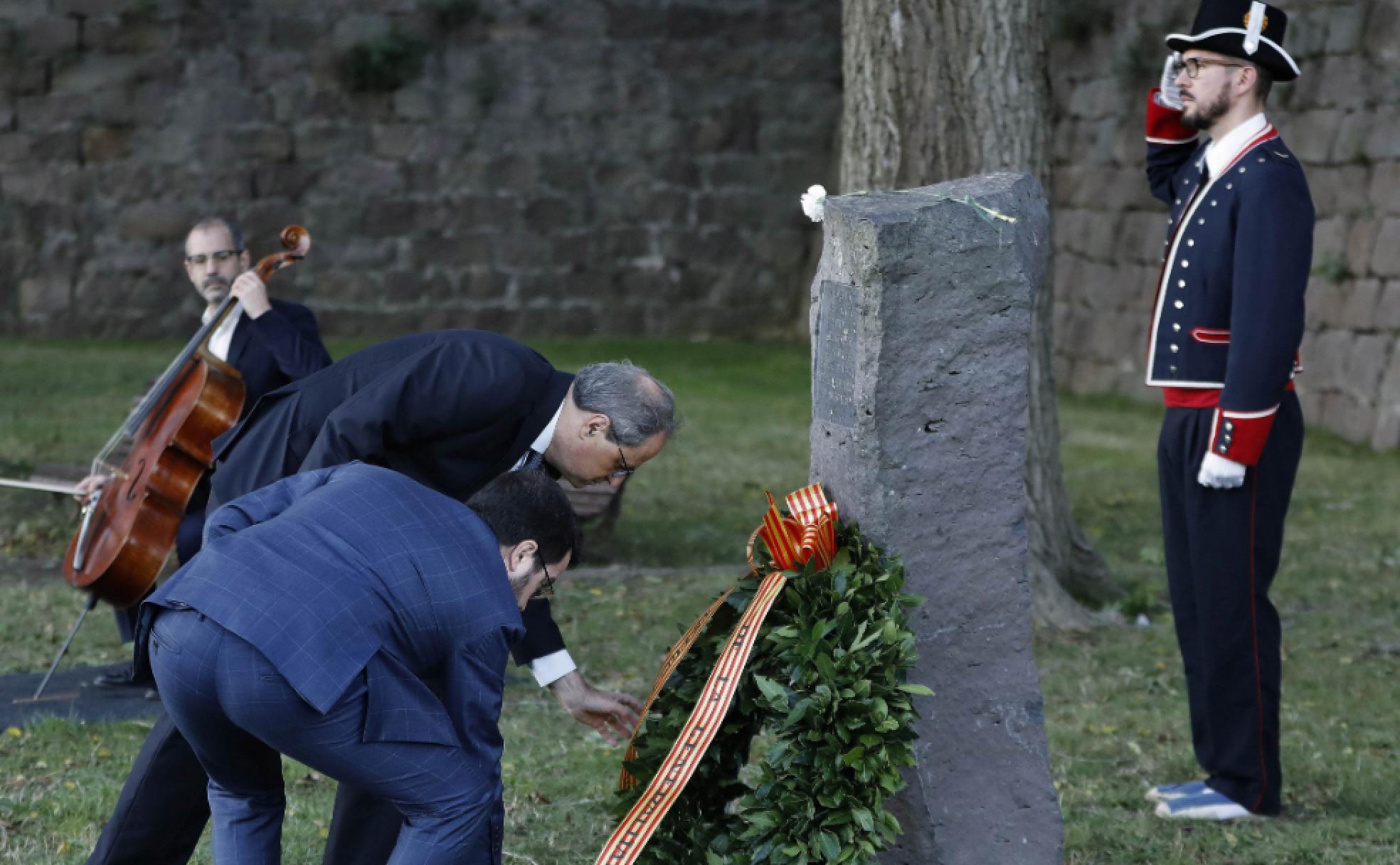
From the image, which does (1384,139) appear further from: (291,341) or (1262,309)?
(291,341)

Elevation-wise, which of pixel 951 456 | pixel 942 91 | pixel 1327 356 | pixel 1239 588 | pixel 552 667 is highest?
pixel 942 91

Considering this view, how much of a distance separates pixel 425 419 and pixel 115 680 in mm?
2487

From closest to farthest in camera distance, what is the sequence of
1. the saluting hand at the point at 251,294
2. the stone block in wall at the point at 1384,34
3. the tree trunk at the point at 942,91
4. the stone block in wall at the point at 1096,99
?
the saluting hand at the point at 251,294 → the tree trunk at the point at 942,91 → the stone block in wall at the point at 1384,34 → the stone block in wall at the point at 1096,99

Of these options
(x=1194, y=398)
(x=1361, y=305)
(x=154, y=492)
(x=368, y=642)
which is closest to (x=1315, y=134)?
(x=1361, y=305)

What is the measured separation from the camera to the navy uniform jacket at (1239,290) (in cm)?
379

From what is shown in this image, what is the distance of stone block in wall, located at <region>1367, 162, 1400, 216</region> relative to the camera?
9.57 meters

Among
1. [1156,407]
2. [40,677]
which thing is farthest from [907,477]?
[1156,407]

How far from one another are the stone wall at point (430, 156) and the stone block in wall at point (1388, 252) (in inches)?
191

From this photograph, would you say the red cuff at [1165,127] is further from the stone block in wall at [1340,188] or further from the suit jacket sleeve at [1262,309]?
the stone block in wall at [1340,188]

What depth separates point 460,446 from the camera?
3.38 metres

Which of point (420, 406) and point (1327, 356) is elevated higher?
point (420, 406)

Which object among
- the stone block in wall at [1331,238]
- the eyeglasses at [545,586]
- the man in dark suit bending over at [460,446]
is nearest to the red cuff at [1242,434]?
the man in dark suit bending over at [460,446]

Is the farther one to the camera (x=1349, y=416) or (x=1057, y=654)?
(x=1349, y=416)

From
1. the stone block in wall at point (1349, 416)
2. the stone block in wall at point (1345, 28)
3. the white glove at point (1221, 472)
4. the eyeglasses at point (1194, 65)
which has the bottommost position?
the stone block in wall at point (1349, 416)
